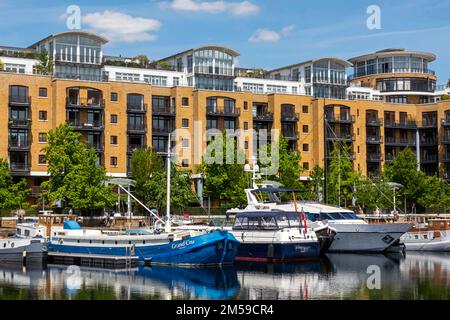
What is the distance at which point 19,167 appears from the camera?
8181 cm

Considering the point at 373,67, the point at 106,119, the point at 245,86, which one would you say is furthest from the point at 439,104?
the point at 106,119

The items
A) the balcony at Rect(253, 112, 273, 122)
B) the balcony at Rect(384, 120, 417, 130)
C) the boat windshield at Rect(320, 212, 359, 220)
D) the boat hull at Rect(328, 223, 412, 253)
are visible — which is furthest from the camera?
the balcony at Rect(384, 120, 417, 130)

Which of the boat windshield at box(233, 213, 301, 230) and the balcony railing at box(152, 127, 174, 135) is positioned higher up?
the balcony railing at box(152, 127, 174, 135)

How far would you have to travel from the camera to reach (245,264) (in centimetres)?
4875

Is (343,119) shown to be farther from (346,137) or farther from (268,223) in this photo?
(268,223)

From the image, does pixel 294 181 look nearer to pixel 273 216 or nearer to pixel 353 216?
pixel 353 216

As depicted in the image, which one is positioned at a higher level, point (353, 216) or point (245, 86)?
point (245, 86)

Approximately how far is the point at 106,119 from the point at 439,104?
46.2 metres

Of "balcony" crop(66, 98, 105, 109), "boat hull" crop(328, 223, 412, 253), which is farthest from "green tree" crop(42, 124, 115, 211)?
"boat hull" crop(328, 223, 412, 253)

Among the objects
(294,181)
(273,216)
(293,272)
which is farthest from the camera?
(294,181)

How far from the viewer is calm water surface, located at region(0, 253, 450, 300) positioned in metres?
34.5

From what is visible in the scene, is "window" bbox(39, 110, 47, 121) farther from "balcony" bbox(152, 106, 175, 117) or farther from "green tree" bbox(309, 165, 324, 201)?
"green tree" bbox(309, 165, 324, 201)

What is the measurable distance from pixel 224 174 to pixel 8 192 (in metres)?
22.0

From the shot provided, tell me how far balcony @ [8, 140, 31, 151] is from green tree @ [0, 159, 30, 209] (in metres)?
8.02
